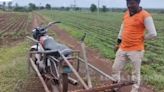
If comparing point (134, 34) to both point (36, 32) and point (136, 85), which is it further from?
point (36, 32)

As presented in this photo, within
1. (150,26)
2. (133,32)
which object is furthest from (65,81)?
(150,26)

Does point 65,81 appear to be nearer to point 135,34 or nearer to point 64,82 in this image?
point 64,82

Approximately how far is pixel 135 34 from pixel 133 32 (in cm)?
5

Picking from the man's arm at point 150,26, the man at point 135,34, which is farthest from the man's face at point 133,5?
the man's arm at point 150,26

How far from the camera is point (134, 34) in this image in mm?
6957

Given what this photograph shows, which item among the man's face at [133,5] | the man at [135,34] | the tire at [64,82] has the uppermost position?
the man's face at [133,5]

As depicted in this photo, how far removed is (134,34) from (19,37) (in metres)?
15.6

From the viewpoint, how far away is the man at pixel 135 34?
6723 mm

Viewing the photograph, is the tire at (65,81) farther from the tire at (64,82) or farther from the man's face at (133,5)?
the man's face at (133,5)

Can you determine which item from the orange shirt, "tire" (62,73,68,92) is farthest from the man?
"tire" (62,73,68,92)

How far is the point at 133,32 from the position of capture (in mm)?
6953

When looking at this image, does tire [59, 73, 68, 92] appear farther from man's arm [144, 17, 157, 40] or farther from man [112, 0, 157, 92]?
man's arm [144, 17, 157, 40]

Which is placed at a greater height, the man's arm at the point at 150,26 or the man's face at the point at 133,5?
the man's face at the point at 133,5

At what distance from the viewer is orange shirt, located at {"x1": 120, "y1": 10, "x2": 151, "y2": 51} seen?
22.4 feet
